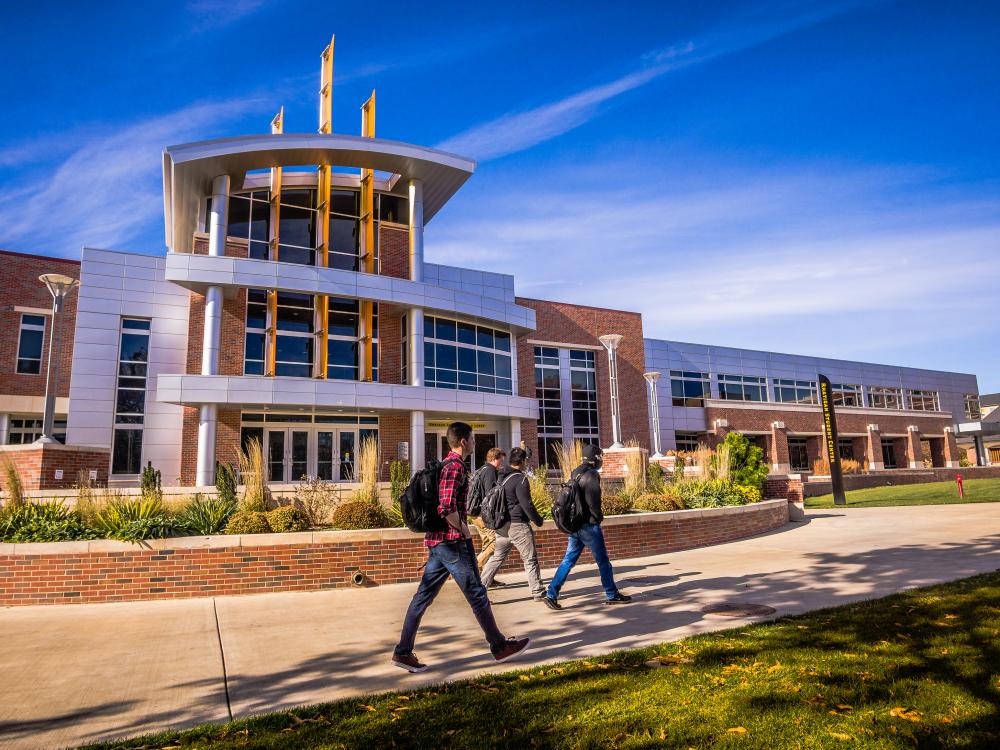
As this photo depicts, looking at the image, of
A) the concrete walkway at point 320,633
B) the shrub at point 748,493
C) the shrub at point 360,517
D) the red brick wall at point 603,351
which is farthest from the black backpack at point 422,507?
the red brick wall at point 603,351

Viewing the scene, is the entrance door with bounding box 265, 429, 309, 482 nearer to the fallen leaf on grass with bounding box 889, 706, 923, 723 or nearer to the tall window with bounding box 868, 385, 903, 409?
the fallen leaf on grass with bounding box 889, 706, 923, 723

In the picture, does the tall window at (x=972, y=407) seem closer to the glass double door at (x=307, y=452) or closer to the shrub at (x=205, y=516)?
the glass double door at (x=307, y=452)

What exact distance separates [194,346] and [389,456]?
28.6 ft

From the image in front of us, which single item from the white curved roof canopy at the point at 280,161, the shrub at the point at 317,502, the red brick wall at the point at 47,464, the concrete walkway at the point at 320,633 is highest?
the white curved roof canopy at the point at 280,161

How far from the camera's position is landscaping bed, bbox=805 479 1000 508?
67.2 ft

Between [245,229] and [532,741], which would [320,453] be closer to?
[245,229]

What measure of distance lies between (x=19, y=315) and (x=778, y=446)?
42.3 m

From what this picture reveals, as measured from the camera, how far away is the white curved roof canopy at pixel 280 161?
80.8 feet

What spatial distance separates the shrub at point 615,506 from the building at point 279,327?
28.7ft

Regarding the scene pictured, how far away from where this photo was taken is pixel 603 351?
124 feet

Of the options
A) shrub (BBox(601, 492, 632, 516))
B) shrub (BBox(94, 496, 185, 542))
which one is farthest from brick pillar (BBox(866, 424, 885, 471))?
shrub (BBox(94, 496, 185, 542))

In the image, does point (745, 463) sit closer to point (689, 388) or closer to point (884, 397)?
point (689, 388)

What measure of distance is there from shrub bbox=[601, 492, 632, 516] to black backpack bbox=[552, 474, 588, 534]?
172 inches

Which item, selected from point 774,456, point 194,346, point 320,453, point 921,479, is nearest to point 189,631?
point 320,453
